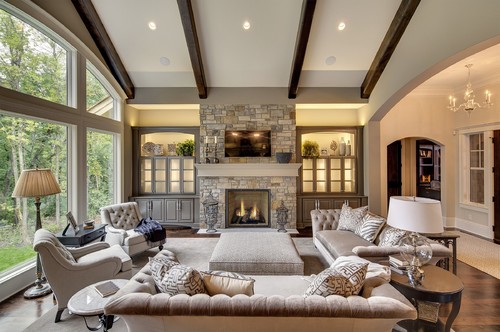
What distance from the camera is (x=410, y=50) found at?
4.69 metres

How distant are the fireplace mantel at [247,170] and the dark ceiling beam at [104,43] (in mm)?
2809

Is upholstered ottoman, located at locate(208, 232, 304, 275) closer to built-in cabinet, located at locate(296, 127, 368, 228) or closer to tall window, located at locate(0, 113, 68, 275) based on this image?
tall window, located at locate(0, 113, 68, 275)

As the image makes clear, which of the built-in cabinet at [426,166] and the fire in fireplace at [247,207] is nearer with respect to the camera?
the fire in fireplace at [247,207]

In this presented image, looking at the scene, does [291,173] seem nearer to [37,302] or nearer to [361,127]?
[361,127]

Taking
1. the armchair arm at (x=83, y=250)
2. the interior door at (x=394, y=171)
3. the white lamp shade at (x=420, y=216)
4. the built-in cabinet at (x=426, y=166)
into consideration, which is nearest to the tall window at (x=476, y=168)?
the built-in cabinet at (x=426, y=166)

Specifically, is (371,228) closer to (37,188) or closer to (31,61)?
(37,188)

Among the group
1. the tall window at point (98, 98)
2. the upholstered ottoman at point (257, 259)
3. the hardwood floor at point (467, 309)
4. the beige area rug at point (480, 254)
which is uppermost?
the tall window at point (98, 98)

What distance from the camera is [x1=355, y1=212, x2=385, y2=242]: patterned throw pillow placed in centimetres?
379

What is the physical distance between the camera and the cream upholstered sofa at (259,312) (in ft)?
5.34

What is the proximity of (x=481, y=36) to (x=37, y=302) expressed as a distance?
6845 millimetres

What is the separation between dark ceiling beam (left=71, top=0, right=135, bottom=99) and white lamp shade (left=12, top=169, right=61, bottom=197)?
3334mm

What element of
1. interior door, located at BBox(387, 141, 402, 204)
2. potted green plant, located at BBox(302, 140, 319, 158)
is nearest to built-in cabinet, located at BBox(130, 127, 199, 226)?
potted green plant, located at BBox(302, 140, 319, 158)

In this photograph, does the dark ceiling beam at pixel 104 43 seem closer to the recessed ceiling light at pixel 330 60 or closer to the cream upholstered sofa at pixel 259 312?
the recessed ceiling light at pixel 330 60

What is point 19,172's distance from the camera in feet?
11.7
